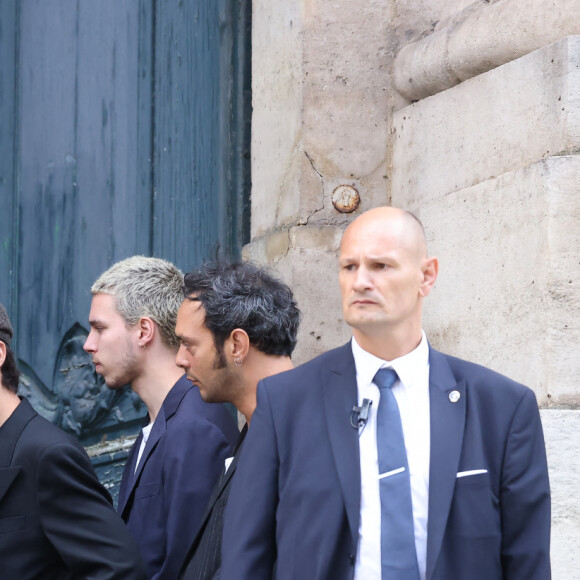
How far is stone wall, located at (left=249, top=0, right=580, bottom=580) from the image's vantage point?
3.13 metres

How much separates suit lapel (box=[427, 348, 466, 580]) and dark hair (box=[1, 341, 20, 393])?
3.55ft

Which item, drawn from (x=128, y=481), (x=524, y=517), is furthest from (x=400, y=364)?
(x=128, y=481)

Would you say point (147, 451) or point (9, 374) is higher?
point (9, 374)

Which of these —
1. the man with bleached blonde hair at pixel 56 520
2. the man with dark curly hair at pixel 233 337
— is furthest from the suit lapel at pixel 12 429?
the man with dark curly hair at pixel 233 337

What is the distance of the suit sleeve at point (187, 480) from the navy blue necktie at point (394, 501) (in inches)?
34.8

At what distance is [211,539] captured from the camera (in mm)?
2742

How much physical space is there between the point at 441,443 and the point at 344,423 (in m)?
0.19

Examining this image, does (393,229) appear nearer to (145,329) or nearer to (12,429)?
(12,429)

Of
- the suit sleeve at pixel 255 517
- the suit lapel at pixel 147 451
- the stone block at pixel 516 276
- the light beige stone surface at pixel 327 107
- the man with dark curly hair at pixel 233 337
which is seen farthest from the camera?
the light beige stone surface at pixel 327 107

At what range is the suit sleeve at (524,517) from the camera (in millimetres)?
2246

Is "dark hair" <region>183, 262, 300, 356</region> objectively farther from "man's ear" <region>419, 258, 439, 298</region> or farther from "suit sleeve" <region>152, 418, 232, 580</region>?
"man's ear" <region>419, 258, 439, 298</region>

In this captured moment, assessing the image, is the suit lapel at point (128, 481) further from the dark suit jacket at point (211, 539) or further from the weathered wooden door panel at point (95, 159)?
the weathered wooden door panel at point (95, 159)

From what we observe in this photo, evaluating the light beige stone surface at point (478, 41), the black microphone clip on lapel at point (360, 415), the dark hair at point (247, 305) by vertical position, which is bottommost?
the black microphone clip on lapel at point (360, 415)

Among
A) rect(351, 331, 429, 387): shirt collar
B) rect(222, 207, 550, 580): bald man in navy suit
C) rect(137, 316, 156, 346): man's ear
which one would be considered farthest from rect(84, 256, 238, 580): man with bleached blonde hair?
rect(351, 331, 429, 387): shirt collar
